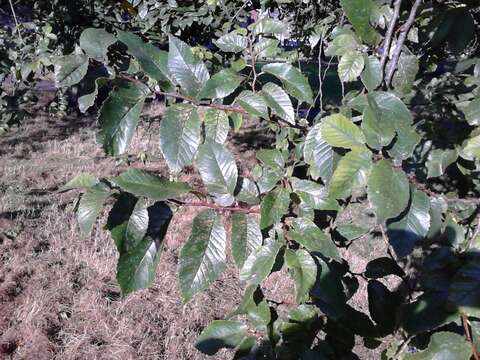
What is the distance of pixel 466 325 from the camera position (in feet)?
2.19

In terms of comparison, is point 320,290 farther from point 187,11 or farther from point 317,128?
point 187,11

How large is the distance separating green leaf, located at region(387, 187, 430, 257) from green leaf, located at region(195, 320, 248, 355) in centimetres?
37

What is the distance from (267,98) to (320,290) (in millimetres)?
383

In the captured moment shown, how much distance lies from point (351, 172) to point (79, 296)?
2.37m

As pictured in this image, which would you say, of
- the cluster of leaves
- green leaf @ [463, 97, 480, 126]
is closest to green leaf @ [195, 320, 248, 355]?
the cluster of leaves

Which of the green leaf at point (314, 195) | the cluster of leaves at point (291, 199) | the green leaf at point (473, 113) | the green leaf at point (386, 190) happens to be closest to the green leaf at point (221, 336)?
the cluster of leaves at point (291, 199)

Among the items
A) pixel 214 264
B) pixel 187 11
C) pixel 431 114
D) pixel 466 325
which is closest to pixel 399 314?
pixel 466 325

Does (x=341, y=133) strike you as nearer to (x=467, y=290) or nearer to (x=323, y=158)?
(x=323, y=158)

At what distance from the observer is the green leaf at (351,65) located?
91 cm

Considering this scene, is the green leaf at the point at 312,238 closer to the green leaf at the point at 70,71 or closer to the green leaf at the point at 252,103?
the green leaf at the point at 252,103

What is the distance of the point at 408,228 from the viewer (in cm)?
74

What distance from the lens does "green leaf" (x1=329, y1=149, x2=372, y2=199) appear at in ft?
2.35

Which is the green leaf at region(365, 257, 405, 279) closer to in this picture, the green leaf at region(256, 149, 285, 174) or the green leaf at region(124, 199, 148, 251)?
the green leaf at region(256, 149, 285, 174)

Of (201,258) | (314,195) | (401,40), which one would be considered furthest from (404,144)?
(201,258)
